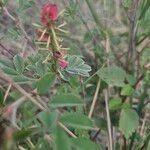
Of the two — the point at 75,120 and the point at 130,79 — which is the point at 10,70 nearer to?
the point at 75,120

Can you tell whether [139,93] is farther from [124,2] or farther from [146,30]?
[124,2]

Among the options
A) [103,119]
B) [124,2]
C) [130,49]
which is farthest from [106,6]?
[103,119]

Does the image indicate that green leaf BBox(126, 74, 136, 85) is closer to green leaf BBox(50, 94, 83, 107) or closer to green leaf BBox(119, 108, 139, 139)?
green leaf BBox(119, 108, 139, 139)

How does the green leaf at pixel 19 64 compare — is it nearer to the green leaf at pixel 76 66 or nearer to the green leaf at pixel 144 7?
the green leaf at pixel 76 66

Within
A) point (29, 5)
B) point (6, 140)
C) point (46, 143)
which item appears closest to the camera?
point (6, 140)

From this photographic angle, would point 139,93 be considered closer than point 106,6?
Answer: Yes

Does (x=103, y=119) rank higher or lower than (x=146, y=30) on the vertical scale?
lower
